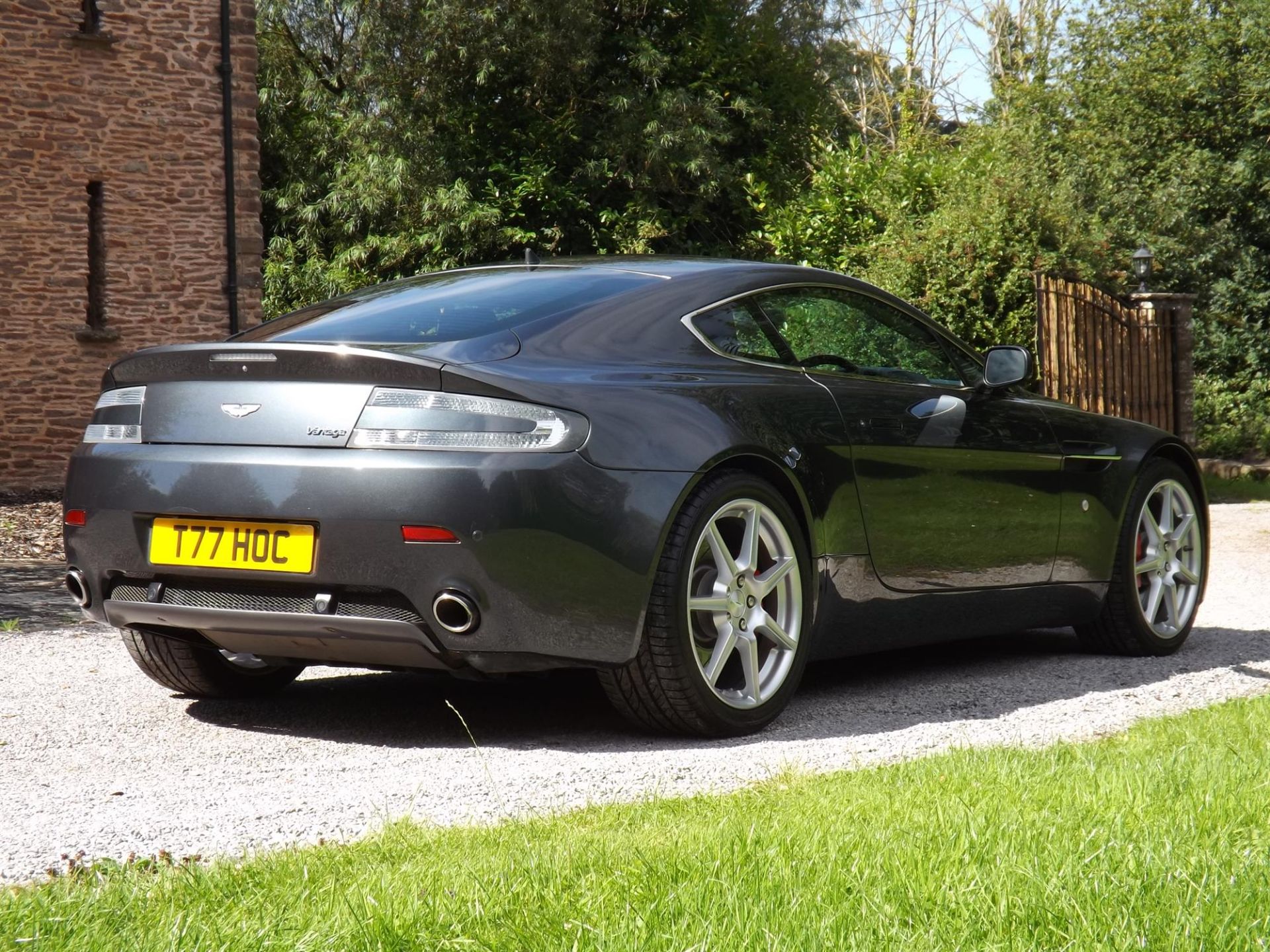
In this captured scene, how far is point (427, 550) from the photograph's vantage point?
3885 mm

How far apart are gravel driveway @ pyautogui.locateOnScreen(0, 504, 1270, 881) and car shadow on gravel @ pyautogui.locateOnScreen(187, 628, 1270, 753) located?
0.04ft

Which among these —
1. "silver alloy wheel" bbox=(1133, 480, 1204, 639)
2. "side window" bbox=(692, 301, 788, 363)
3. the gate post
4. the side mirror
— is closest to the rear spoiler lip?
"side window" bbox=(692, 301, 788, 363)

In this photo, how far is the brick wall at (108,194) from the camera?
1681 centimetres

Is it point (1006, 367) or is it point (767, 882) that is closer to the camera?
point (767, 882)

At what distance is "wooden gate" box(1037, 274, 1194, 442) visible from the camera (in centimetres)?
1473

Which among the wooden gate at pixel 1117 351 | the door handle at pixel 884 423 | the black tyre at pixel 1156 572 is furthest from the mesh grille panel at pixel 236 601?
the wooden gate at pixel 1117 351

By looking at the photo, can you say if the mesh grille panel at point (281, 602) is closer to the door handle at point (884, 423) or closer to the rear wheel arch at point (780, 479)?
the rear wheel arch at point (780, 479)

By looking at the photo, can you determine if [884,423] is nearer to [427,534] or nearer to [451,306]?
[451,306]

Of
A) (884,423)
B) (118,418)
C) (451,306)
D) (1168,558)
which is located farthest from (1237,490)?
(118,418)

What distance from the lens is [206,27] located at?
58.3 ft

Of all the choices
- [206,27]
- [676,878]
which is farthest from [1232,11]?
[676,878]

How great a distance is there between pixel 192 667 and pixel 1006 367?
3.01 meters

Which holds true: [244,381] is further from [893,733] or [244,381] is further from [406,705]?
[893,733]

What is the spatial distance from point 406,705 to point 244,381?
1366 millimetres
